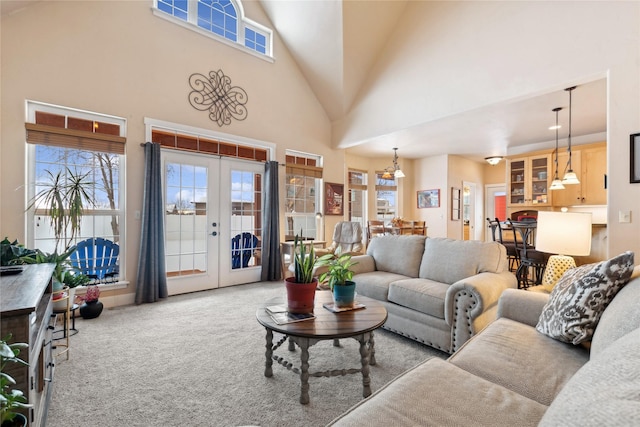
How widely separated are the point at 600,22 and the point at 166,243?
554 cm

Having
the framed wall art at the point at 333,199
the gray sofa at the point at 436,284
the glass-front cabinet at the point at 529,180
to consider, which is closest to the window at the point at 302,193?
the framed wall art at the point at 333,199

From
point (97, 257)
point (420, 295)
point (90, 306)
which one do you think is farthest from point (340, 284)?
point (97, 257)

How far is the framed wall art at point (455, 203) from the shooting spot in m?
7.55

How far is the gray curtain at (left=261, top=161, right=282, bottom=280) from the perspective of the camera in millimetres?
4973

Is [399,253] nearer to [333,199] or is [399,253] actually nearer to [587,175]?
[333,199]

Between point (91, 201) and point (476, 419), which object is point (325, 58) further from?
point (476, 419)

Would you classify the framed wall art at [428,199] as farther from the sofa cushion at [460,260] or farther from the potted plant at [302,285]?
the potted plant at [302,285]

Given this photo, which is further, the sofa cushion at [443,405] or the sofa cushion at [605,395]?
the sofa cushion at [443,405]

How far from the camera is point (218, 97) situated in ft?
15.1

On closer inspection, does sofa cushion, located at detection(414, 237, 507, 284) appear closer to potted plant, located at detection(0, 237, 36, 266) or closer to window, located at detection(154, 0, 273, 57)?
potted plant, located at detection(0, 237, 36, 266)

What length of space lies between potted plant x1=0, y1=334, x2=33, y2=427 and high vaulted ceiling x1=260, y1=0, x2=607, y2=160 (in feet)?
15.0

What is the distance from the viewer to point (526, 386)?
119 cm

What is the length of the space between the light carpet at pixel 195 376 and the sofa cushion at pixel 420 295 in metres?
0.34

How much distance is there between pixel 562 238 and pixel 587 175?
4.34 meters
